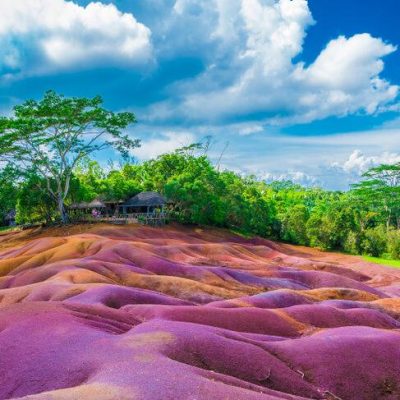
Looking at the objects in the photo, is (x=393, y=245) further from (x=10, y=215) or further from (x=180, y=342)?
(x=10, y=215)

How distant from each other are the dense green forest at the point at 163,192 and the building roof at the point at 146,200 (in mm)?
1992

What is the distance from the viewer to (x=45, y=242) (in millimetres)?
50094

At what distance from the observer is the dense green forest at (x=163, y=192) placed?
202ft

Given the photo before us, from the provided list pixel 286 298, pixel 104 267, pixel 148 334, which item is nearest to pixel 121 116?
pixel 104 267

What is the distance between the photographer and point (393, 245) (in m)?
77.0

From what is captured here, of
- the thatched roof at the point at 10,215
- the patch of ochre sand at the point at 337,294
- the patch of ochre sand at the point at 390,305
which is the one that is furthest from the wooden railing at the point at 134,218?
the patch of ochre sand at the point at 390,305

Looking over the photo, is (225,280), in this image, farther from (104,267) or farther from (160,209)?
(160,209)

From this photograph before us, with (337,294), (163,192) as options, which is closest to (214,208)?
(163,192)

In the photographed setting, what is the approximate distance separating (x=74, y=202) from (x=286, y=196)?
275 ft

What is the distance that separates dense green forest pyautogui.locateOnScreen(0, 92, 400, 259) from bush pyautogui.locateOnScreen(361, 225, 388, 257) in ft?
0.56

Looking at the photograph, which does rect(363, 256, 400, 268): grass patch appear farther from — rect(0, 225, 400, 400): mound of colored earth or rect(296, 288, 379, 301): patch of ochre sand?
rect(0, 225, 400, 400): mound of colored earth

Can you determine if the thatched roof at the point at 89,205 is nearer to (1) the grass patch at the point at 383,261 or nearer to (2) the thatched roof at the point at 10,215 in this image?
(2) the thatched roof at the point at 10,215

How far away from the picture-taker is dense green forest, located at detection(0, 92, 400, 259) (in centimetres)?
6166

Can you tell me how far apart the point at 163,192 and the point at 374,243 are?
127 ft
